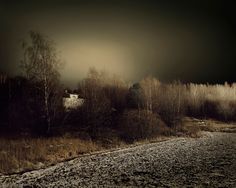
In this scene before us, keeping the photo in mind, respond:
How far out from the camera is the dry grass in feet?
98.0

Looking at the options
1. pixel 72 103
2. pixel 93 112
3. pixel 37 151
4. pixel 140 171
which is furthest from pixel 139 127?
pixel 140 171

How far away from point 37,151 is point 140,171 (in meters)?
12.5

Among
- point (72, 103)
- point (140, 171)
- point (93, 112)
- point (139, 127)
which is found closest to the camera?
point (140, 171)

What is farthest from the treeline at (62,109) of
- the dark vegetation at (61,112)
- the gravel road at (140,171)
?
the gravel road at (140,171)

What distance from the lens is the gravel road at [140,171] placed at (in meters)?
22.6

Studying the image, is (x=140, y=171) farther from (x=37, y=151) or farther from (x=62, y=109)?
A: (x=62, y=109)

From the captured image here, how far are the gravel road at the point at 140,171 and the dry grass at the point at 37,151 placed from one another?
94.8 inches

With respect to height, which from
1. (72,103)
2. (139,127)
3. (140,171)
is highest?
(72,103)

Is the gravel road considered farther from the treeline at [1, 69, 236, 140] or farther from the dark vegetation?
the treeline at [1, 69, 236, 140]

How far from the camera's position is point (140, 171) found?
26.2 m

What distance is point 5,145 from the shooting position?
122ft

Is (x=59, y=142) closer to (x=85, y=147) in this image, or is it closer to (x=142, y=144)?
(x=85, y=147)

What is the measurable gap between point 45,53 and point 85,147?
43.4 ft

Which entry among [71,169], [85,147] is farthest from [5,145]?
[71,169]
